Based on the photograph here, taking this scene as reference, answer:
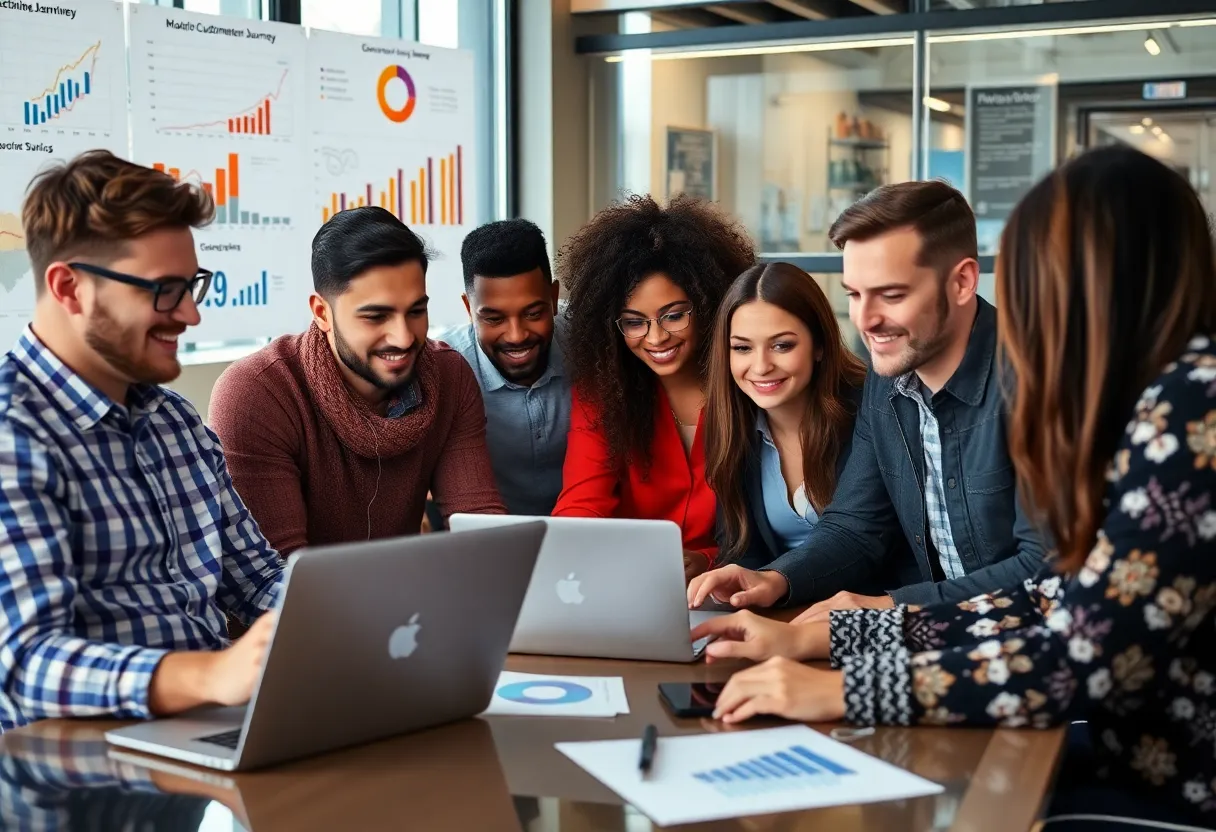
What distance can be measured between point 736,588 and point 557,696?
55 centimetres

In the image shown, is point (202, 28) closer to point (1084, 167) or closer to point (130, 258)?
point (130, 258)

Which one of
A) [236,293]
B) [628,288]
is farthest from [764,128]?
[628,288]

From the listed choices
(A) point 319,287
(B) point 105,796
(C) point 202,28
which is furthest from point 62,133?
(B) point 105,796

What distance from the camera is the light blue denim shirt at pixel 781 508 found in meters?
2.79

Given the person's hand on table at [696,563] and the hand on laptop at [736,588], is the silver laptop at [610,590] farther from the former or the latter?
the person's hand on table at [696,563]

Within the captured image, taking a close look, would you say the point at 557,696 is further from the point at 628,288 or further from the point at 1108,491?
the point at 628,288

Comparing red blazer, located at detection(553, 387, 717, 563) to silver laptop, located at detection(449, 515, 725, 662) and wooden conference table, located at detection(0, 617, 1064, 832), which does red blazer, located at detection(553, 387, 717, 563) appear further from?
wooden conference table, located at detection(0, 617, 1064, 832)

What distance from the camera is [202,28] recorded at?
4129 mm

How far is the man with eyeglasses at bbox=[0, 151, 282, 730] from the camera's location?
1.61m

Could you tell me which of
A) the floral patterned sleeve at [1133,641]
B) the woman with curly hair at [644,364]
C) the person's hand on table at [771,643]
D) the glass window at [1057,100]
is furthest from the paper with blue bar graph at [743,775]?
the glass window at [1057,100]

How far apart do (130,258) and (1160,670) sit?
1408 mm

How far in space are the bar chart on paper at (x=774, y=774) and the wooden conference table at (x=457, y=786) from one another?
0.07m

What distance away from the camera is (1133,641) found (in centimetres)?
148

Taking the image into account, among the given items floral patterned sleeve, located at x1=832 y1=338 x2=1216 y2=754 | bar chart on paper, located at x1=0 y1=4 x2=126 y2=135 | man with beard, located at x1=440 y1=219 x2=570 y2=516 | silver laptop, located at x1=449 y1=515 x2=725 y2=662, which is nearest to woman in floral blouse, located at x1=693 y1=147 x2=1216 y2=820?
floral patterned sleeve, located at x1=832 y1=338 x2=1216 y2=754
